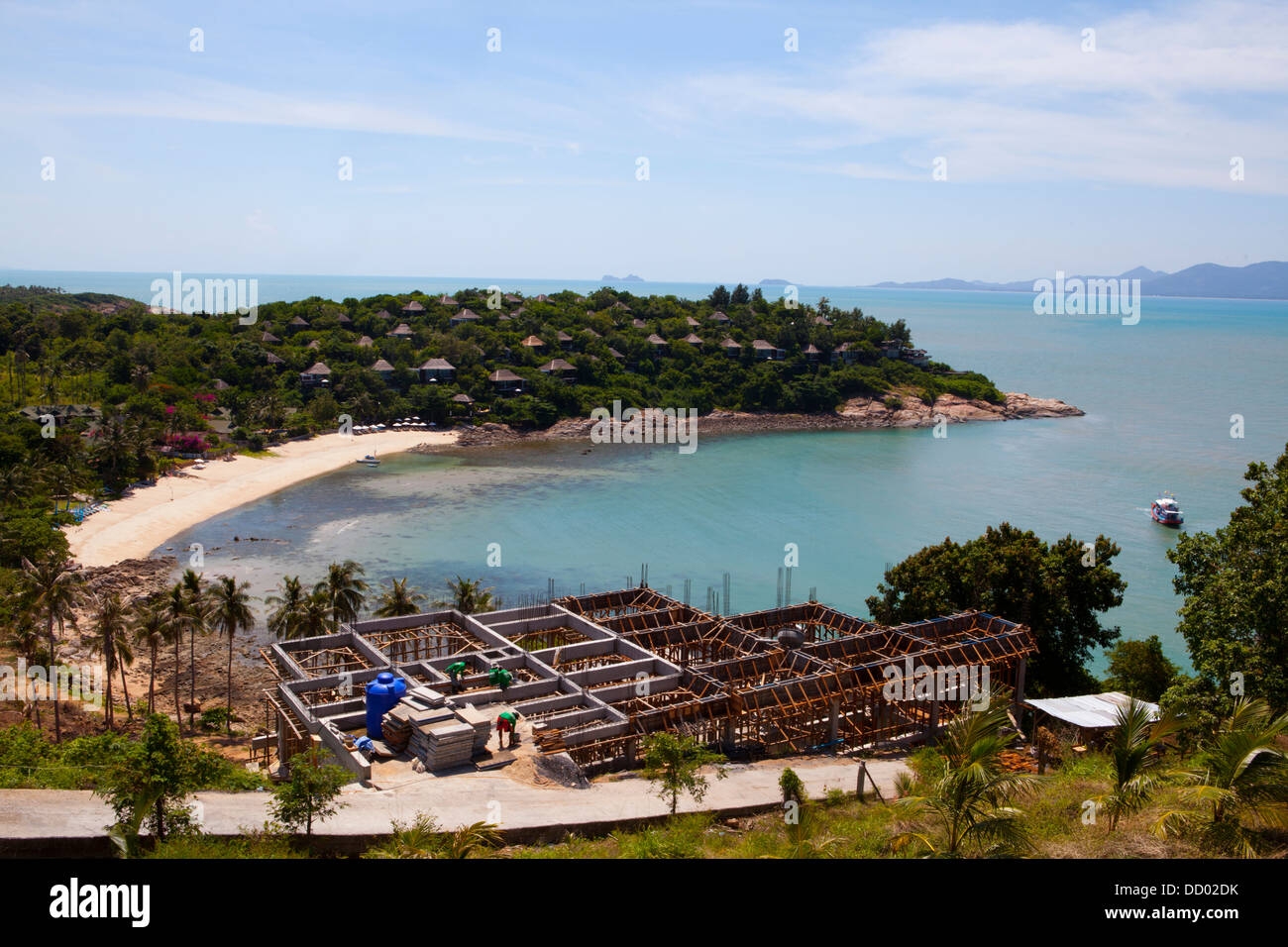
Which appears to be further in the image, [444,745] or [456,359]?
[456,359]

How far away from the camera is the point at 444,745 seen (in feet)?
58.1

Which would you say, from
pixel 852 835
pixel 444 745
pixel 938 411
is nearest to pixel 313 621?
pixel 444 745

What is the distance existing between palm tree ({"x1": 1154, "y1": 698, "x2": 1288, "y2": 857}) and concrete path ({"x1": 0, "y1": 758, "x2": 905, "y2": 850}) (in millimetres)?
7564

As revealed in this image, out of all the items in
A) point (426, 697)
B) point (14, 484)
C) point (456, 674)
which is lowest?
point (456, 674)

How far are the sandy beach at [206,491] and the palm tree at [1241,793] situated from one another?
1675 inches

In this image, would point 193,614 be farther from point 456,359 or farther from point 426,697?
point 456,359

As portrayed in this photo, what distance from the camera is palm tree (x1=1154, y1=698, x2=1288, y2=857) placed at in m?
9.75

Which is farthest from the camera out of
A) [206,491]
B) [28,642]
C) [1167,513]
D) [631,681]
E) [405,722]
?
[206,491]

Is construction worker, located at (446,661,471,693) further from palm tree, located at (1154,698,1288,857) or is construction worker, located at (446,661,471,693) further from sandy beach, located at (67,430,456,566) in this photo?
sandy beach, located at (67,430,456,566)

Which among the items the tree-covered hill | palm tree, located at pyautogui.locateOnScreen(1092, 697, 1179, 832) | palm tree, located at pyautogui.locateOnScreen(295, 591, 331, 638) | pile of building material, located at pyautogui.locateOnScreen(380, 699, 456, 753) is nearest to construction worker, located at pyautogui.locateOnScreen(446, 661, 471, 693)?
pile of building material, located at pyautogui.locateOnScreen(380, 699, 456, 753)

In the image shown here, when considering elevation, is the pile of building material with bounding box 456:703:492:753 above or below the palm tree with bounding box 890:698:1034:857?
below

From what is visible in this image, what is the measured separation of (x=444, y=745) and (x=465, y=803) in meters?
2.48
